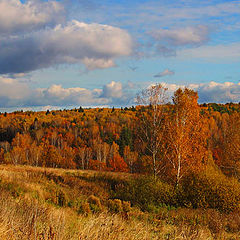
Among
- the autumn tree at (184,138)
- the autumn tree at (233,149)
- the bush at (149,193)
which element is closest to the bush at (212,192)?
the bush at (149,193)

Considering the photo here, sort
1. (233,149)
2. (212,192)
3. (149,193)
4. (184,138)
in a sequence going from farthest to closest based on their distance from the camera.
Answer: (233,149)
(184,138)
(149,193)
(212,192)

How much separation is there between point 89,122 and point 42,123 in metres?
24.7

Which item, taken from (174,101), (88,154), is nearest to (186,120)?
(174,101)

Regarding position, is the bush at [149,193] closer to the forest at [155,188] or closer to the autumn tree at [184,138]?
the forest at [155,188]

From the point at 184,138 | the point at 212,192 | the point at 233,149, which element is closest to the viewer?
the point at 212,192

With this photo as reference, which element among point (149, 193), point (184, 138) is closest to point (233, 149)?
point (184, 138)

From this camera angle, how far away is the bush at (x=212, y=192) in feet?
65.3

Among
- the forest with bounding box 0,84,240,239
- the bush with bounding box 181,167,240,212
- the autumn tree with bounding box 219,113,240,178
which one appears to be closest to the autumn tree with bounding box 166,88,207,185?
the forest with bounding box 0,84,240,239

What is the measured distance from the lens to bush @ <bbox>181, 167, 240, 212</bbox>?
1991 centimetres

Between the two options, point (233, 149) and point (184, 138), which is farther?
point (233, 149)

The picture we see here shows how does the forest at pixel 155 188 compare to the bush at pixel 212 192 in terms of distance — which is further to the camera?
the bush at pixel 212 192

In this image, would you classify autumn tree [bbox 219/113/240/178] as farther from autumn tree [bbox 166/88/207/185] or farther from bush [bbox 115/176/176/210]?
bush [bbox 115/176/176/210]

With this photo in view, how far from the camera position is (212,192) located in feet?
67.4

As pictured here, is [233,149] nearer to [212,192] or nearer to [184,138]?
[184,138]
